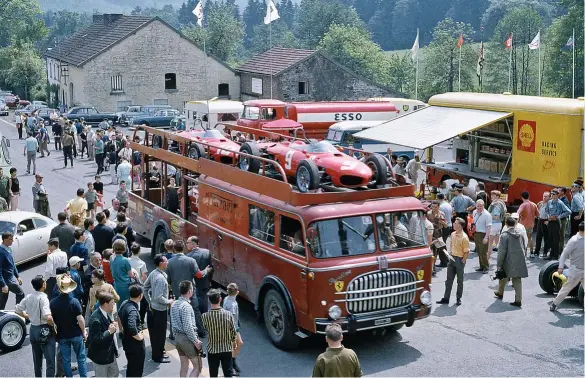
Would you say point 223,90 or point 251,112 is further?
point 223,90

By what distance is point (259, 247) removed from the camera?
12.9 metres

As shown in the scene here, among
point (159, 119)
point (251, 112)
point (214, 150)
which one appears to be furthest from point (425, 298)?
point (159, 119)

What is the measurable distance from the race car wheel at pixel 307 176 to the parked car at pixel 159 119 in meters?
34.2

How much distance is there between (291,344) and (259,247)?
66.3 inches

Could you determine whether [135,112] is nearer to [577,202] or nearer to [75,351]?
[577,202]

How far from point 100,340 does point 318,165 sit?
5147 millimetres

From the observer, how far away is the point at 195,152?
52.4 feet

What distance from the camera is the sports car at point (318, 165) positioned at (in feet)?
41.3

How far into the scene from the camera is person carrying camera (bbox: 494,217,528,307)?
14109 mm

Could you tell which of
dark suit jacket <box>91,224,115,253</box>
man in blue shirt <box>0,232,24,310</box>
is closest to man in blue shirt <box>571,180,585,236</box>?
dark suit jacket <box>91,224,115,253</box>

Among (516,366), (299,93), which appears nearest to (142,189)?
(516,366)

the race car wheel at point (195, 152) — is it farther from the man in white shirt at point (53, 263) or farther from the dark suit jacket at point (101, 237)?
the man in white shirt at point (53, 263)

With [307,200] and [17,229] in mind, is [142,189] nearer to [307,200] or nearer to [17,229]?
[17,229]

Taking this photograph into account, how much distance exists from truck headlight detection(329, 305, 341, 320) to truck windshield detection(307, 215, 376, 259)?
73cm
